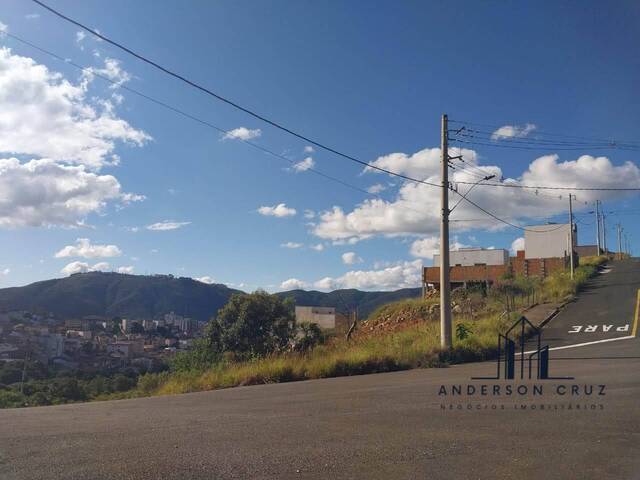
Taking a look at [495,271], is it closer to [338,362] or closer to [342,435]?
[338,362]

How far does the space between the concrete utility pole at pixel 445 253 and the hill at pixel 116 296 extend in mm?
16507

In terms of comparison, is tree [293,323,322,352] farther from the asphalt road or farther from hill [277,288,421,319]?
hill [277,288,421,319]

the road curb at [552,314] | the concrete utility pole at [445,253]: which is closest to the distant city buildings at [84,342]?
the concrete utility pole at [445,253]

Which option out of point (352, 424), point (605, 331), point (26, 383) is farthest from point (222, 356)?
point (352, 424)

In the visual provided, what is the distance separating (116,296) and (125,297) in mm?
856

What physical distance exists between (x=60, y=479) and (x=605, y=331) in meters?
23.5

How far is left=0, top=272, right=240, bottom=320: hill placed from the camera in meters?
36.7

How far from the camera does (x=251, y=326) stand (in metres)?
27.0

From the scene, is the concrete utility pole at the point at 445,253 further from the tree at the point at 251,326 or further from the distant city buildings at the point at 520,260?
the distant city buildings at the point at 520,260

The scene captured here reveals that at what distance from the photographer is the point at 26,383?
18.4 meters

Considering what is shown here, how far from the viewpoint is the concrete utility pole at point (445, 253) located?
18.0m

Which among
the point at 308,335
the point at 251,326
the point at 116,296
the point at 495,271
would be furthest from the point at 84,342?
the point at 495,271

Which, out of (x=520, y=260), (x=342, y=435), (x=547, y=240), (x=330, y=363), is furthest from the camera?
(x=547, y=240)

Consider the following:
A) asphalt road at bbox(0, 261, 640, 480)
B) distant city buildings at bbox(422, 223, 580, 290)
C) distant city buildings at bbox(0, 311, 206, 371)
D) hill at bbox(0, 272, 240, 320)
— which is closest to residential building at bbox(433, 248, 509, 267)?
distant city buildings at bbox(422, 223, 580, 290)
